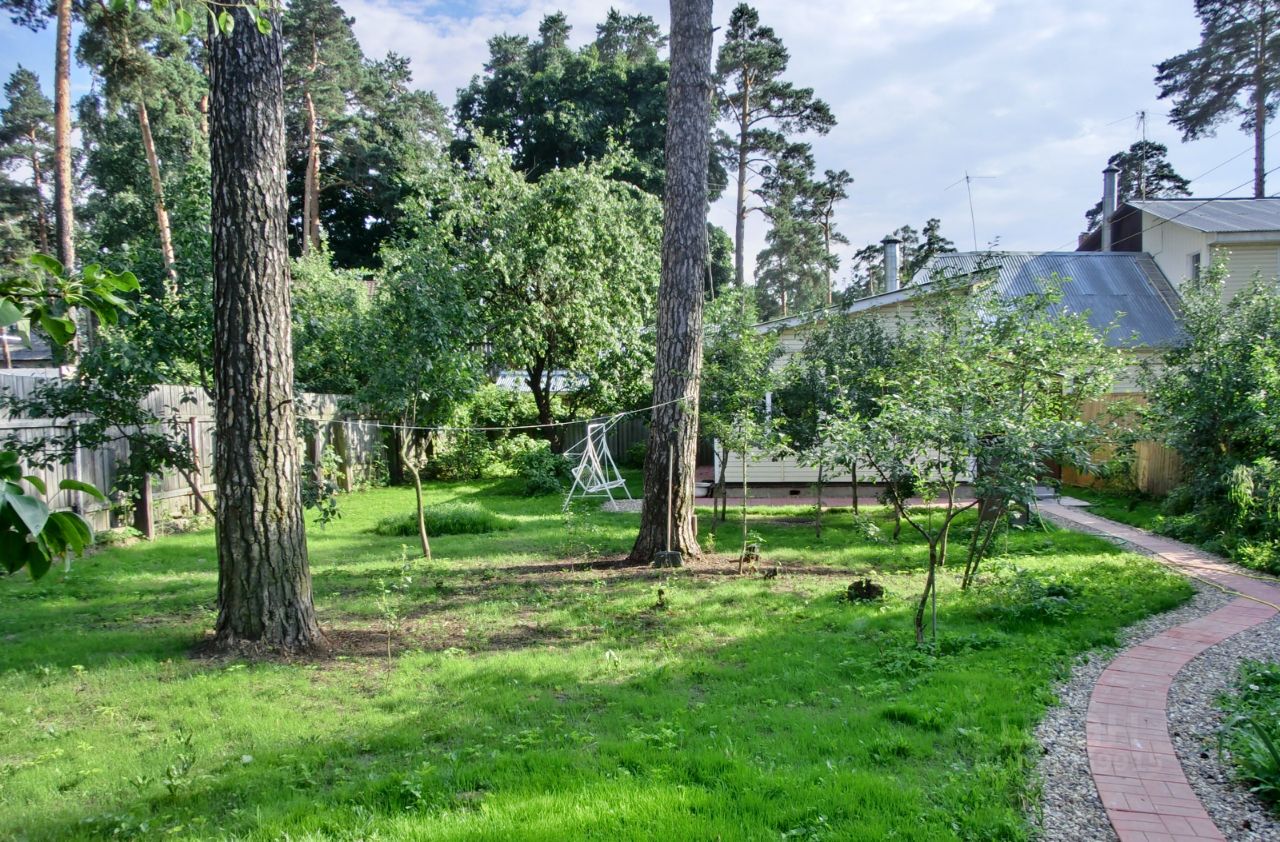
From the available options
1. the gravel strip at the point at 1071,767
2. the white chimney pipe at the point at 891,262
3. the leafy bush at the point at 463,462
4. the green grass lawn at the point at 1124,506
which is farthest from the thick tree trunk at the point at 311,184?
the gravel strip at the point at 1071,767

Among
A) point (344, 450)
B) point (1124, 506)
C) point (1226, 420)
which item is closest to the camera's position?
point (1226, 420)

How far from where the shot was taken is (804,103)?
86.3 feet

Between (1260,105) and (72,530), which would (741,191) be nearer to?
(1260,105)

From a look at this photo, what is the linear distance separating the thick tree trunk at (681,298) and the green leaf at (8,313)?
7.10 metres

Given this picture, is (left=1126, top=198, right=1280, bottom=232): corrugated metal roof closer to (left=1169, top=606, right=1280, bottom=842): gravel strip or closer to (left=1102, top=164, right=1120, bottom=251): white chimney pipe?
(left=1102, top=164, right=1120, bottom=251): white chimney pipe

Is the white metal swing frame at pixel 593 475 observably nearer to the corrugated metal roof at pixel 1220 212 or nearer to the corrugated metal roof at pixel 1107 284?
the corrugated metal roof at pixel 1107 284

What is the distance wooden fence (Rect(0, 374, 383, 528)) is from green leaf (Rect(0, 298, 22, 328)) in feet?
16.5

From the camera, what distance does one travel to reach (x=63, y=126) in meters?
14.1

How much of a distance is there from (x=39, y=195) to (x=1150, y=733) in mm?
36273

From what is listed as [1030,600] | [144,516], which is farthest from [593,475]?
[1030,600]

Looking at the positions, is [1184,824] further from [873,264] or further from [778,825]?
[873,264]

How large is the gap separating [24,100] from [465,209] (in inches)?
851

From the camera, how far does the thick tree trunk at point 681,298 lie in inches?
320

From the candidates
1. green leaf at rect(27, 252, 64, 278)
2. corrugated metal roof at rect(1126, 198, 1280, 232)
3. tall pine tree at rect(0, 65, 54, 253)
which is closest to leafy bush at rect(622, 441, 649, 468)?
corrugated metal roof at rect(1126, 198, 1280, 232)
